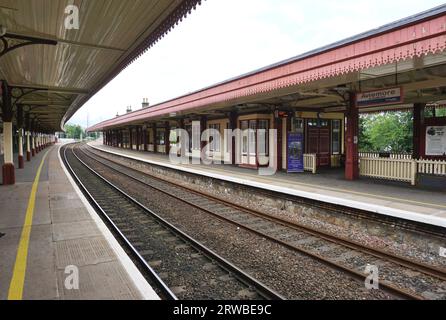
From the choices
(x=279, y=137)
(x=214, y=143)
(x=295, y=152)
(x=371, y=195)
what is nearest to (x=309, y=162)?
(x=295, y=152)

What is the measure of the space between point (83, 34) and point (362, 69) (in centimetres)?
645

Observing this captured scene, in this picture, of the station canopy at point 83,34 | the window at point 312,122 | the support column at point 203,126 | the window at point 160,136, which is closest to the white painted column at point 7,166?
the station canopy at point 83,34

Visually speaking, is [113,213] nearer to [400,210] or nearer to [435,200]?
[400,210]

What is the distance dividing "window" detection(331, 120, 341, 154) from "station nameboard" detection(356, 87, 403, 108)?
5.90 metres

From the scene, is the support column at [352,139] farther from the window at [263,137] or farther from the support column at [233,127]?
the support column at [233,127]

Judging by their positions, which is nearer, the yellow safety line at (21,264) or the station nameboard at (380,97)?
the yellow safety line at (21,264)

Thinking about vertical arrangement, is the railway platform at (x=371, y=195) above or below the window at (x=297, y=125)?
below

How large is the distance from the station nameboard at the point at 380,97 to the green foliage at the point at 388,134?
29014 millimetres

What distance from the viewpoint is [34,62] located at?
9969 millimetres

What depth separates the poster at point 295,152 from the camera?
14.7 meters

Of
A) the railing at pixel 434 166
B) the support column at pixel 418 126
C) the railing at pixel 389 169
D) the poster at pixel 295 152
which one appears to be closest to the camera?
the railing at pixel 434 166

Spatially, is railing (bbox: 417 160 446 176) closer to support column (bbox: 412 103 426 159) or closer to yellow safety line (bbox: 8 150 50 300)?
support column (bbox: 412 103 426 159)

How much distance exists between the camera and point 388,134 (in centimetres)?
3928
